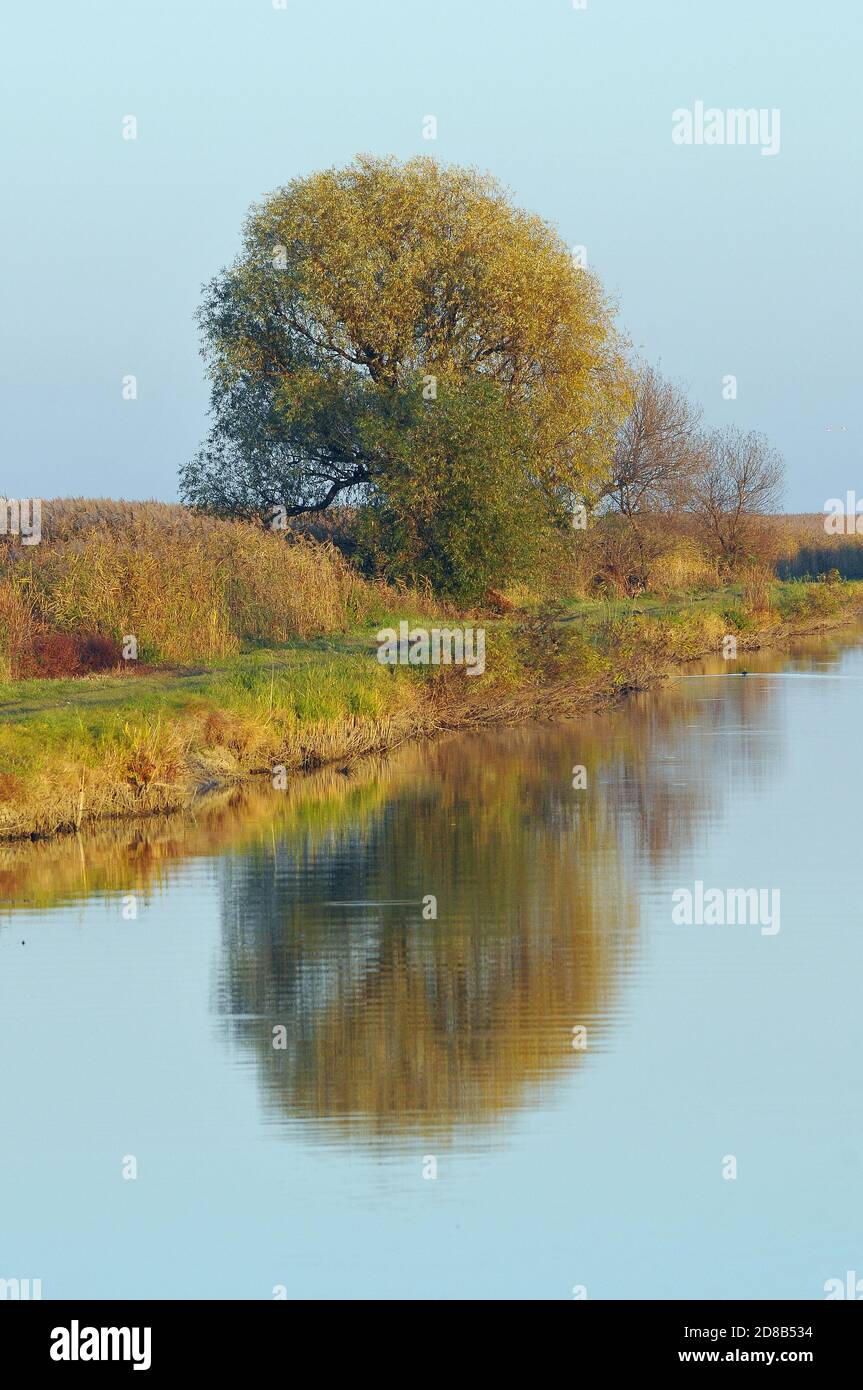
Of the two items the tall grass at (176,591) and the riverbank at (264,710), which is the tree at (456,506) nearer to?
the riverbank at (264,710)

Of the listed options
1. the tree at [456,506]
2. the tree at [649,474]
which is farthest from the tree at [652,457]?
the tree at [456,506]

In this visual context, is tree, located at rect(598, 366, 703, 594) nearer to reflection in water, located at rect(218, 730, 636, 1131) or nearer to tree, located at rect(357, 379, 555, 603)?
tree, located at rect(357, 379, 555, 603)

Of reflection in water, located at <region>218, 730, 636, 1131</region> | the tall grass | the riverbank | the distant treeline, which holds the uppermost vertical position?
the distant treeline

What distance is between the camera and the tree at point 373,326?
42875mm

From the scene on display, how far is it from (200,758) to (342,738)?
340cm

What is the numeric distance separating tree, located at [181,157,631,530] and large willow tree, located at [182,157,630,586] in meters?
0.04

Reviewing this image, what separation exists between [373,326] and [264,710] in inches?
865

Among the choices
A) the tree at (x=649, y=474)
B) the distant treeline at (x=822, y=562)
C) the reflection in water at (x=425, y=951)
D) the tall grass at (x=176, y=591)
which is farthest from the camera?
the distant treeline at (x=822, y=562)

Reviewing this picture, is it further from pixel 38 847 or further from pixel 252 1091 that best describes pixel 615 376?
pixel 252 1091

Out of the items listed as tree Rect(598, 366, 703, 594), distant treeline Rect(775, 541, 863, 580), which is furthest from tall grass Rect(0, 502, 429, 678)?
distant treeline Rect(775, 541, 863, 580)

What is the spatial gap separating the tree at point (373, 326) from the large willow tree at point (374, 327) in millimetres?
41

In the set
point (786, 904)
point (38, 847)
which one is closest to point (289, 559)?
point (38, 847)

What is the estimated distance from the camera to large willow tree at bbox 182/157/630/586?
4284 centimetres

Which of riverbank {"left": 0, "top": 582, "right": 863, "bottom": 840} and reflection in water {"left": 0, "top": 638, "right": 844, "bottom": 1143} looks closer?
reflection in water {"left": 0, "top": 638, "right": 844, "bottom": 1143}
